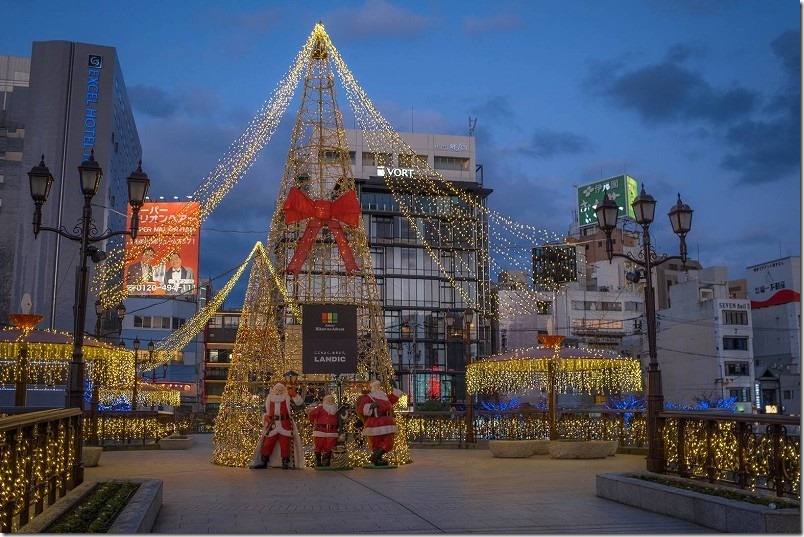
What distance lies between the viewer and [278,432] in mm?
15781

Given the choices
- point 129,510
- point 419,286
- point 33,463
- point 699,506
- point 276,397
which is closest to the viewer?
point 33,463

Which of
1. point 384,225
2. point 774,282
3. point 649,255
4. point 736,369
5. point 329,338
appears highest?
point 384,225

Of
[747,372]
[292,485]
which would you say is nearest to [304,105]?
[292,485]

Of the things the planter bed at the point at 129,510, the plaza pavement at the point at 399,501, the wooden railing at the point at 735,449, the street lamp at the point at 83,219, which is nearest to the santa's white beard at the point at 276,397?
the plaza pavement at the point at 399,501

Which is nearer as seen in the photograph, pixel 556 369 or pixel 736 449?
pixel 736 449

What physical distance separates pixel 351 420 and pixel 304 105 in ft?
21.8

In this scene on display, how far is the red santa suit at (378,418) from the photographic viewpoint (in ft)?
52.0

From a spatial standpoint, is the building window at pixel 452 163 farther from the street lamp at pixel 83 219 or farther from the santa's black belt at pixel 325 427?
the street lamp at pixel 83 219

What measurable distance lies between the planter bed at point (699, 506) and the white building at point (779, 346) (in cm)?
4880

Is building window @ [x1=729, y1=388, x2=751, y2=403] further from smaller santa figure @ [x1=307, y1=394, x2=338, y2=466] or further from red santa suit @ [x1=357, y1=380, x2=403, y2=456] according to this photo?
smaller santa figure @ [x1=307, y1=394, x2=338, y2=466]

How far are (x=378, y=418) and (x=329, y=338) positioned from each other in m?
1.85

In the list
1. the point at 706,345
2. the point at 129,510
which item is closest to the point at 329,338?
the point at 129,510

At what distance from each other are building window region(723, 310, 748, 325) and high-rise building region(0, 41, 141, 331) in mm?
42918

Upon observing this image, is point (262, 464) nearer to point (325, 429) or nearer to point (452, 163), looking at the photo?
point (325, 429)
